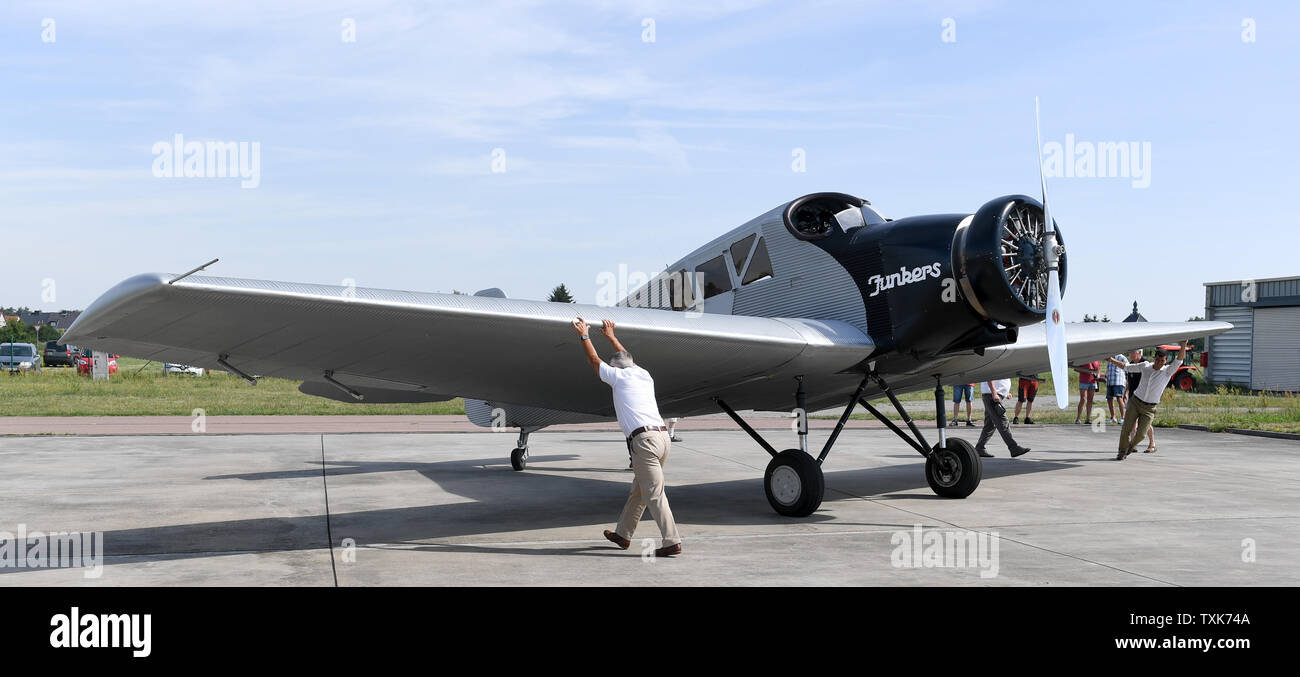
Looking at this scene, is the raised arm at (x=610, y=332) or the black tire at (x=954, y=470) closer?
the raised arm at (x=610, y=332)

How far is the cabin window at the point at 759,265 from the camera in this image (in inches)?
383

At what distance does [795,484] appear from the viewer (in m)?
8.76

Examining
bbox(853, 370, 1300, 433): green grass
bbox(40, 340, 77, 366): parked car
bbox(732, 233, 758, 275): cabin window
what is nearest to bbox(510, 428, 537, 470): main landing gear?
bbox(732, 233, 758, 275): cabin window

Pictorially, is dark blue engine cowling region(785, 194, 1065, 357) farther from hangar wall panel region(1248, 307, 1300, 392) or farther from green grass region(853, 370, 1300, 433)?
hangar wall panel region(1248, 307, 1300, 392)

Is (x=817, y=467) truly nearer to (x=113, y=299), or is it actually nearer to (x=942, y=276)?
(x=942, y=276)

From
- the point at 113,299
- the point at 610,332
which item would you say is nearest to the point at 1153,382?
the point at 610,332

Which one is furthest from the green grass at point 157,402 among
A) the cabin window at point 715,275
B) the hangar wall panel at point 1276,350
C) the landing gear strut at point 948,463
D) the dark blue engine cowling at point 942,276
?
the hangar wall panel at point 1276,350

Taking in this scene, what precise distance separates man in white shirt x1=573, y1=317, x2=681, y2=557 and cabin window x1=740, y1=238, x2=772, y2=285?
2.95m

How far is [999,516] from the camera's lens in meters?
8.87

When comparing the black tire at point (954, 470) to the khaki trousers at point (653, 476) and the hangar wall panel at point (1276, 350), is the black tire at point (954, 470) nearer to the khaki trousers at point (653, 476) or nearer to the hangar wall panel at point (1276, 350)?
the khaki trousers at point (653, 476)

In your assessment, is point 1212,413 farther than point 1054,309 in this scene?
Yes

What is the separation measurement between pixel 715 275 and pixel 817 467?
2.65 meters

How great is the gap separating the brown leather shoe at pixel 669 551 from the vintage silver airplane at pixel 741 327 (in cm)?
163
